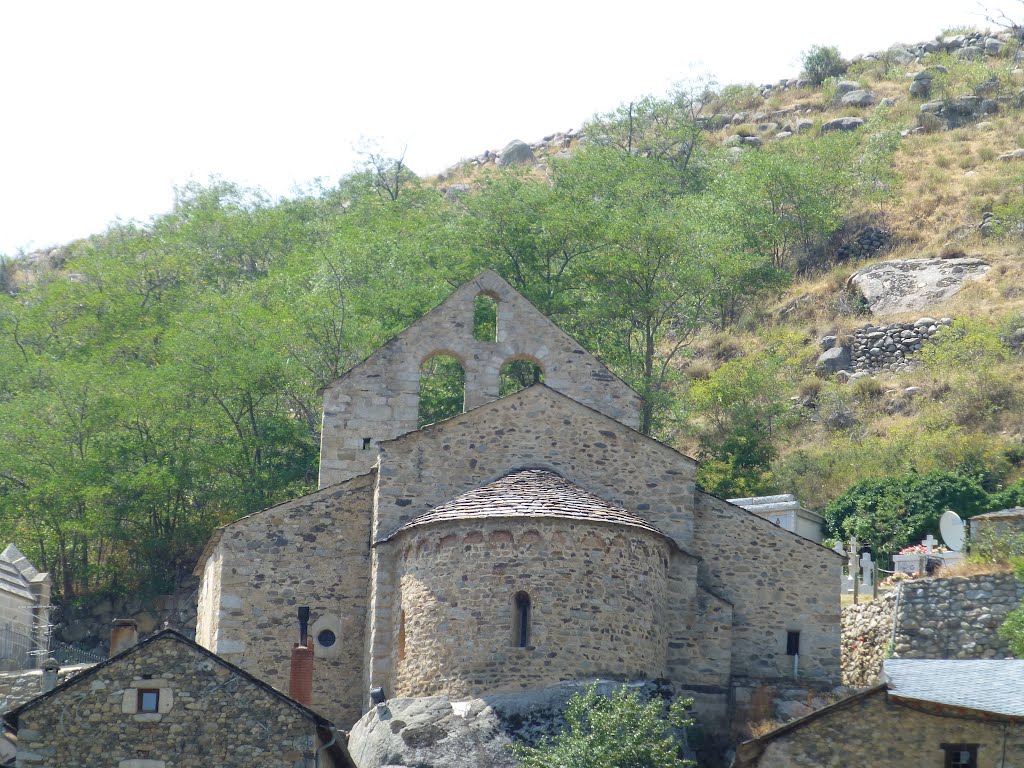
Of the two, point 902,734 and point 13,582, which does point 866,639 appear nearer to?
point 902,734

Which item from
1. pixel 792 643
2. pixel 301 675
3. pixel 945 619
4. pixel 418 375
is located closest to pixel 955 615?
pixel 945 619

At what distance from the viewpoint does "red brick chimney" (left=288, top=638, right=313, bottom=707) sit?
1220 inches

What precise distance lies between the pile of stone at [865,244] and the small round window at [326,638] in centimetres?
4021

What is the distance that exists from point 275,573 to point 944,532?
14604 millimetres

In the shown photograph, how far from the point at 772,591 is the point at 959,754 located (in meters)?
9.69

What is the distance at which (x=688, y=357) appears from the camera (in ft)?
211

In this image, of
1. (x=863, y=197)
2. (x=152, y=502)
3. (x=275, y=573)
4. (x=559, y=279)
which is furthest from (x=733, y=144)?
(x=275, y=573)

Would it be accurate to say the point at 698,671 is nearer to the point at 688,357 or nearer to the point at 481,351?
the point at 481,351

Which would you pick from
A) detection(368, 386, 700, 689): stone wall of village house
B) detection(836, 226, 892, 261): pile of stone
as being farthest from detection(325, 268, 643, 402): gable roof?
detection(836, 226, 892, 261): pile of stone

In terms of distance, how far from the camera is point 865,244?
7019cm

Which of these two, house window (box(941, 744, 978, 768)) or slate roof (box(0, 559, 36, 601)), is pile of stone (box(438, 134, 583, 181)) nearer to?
slate roof (box(0, 559, 36, 601))

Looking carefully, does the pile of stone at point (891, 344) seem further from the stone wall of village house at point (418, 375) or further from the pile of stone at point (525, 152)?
the pile of stone at point (525, 152)

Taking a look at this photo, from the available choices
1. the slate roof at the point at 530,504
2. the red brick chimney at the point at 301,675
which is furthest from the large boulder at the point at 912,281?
the red brick chimney at the point at 301,675

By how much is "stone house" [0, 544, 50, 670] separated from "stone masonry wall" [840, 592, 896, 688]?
55.4ft
